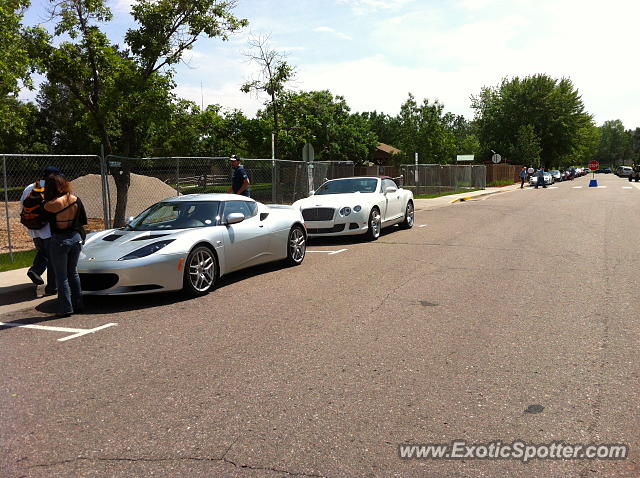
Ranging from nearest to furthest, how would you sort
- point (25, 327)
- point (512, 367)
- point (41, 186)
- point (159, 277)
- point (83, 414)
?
point (83, 414), point (512, 367), point (25, 327), point (159, 277), point (41, 186)

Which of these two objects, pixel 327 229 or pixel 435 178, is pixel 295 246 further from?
pixel 435 178

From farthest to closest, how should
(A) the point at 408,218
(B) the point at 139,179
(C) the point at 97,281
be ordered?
(B) the point at 139,179
(A) the point at 408,218
(C) the point at 97,281

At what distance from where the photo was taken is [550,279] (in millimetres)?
8328

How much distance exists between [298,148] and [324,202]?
28.1 metres

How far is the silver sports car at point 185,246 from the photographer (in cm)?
701

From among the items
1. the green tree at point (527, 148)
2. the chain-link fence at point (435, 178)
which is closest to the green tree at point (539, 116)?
the green tree at point (527, 148)

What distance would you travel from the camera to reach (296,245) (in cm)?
992

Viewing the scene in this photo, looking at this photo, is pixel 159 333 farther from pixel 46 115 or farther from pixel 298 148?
pixel 46 115

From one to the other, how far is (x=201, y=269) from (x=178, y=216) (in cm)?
107

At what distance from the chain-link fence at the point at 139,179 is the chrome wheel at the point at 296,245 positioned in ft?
15.8

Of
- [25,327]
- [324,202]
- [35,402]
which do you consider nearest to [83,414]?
[35,402]

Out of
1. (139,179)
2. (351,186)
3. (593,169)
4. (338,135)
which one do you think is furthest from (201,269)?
(593,169)

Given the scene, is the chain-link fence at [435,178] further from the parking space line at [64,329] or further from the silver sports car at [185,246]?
the parking space line at [64,329]

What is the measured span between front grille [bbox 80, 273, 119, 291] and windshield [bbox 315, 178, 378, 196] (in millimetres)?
7818
